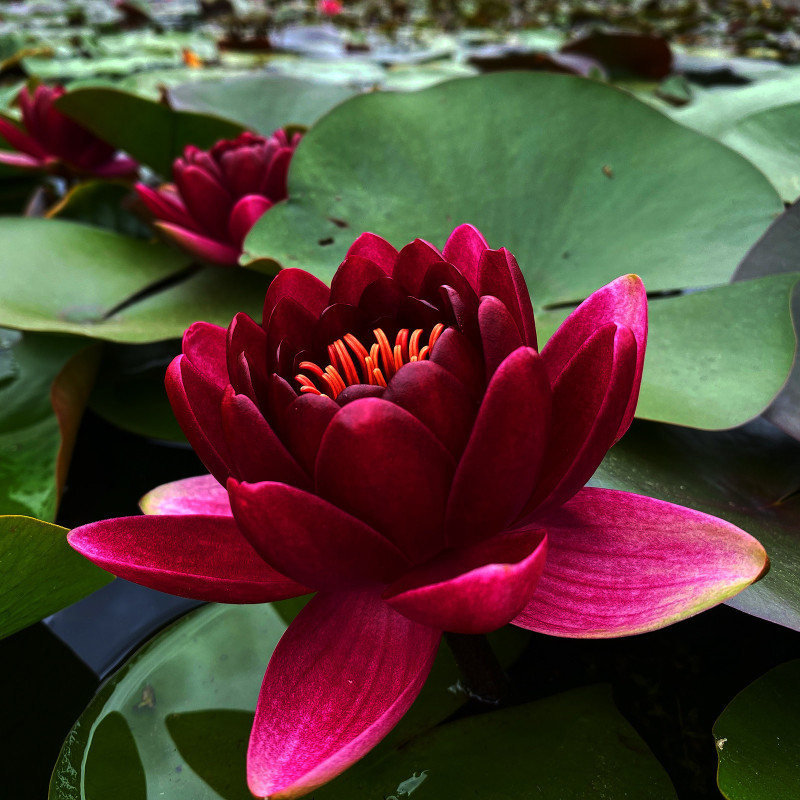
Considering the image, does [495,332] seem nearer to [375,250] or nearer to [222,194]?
[375,250]

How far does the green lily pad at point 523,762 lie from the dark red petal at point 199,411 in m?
0.29

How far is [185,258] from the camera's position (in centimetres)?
131

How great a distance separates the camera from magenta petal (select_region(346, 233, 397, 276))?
0.63m

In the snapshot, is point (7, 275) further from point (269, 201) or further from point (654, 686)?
point (654, 686)

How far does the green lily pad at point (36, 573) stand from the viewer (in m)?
0.55

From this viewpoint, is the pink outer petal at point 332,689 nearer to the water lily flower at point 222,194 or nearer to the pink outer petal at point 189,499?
the pink outer petal at point 189,499

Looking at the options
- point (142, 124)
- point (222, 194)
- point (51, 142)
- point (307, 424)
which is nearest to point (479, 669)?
point (307, 424)

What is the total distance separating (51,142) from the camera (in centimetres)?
161

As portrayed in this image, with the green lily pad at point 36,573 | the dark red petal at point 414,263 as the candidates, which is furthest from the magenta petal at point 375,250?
the green lily pad at point 36,573

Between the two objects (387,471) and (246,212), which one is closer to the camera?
(387,471)

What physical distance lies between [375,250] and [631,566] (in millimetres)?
350

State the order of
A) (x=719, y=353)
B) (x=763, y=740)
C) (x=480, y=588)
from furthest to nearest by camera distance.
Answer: (x=719, y=353) → (x=763, y=740) → (x=480, y=588)

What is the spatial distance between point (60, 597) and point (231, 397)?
32 cm

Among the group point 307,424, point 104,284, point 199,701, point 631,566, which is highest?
point 307,424
